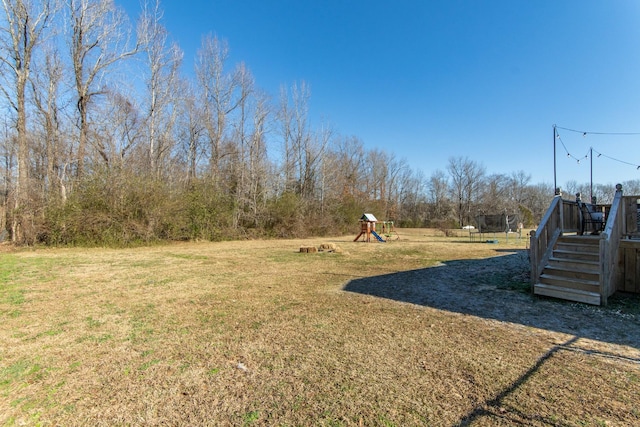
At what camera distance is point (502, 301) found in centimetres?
478

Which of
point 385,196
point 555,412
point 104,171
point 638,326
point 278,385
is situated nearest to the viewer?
point 555,412

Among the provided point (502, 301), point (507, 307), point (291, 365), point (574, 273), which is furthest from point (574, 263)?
point (291, 365)

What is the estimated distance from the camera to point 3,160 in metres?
22.0

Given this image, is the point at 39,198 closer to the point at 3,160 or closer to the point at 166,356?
the point at 166,356

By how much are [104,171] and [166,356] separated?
1284cm

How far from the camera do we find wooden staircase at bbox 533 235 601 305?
456cm

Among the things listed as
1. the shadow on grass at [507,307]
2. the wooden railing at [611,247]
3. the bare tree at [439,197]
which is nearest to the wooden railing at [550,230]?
the shadow on grass at [507,307]

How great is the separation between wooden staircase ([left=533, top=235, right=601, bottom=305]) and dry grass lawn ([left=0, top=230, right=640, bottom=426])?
1674 millimetres

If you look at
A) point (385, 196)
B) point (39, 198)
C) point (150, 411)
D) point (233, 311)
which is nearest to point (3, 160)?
point (39, 198)

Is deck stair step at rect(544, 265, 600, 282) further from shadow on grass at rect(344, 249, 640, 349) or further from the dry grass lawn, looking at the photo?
the dry grass lawn

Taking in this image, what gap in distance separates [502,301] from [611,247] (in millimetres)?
2020

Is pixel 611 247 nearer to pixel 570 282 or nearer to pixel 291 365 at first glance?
pixel 570 282

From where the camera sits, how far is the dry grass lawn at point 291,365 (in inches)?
78.1

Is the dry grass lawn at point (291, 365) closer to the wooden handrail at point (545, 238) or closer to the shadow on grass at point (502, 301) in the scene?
the shadow on grass at point (502, 301)
